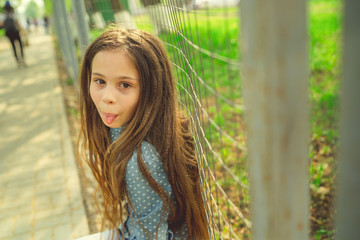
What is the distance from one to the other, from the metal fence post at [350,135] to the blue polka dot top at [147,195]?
40.1 inches

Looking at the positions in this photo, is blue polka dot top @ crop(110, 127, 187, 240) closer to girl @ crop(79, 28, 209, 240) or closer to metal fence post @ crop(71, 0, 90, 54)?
girl @ crop(79, 28, 209, 240)

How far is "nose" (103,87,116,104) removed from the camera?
4.98ft

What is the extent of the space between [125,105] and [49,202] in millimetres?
2115

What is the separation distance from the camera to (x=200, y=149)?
4.99ft

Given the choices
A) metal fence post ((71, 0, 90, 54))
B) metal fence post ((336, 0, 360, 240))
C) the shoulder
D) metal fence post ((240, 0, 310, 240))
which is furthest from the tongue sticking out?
metal fence post ((71, 0, 90, 54))

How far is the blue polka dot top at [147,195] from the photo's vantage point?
1.50 metres

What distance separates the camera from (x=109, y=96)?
1.52 m

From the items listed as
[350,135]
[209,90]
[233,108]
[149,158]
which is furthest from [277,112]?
[233,108]

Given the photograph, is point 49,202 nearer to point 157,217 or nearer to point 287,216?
point 157,217

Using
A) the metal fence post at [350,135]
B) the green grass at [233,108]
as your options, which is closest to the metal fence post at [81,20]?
the green grass at [233,108]

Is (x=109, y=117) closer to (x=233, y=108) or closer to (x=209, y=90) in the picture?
(x=209, y=90)

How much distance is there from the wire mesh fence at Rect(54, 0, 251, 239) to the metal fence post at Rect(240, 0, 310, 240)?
0.14 metres

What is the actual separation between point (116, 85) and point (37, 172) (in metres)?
2.75

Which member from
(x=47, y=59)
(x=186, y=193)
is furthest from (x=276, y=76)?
(x=47, y=59)
